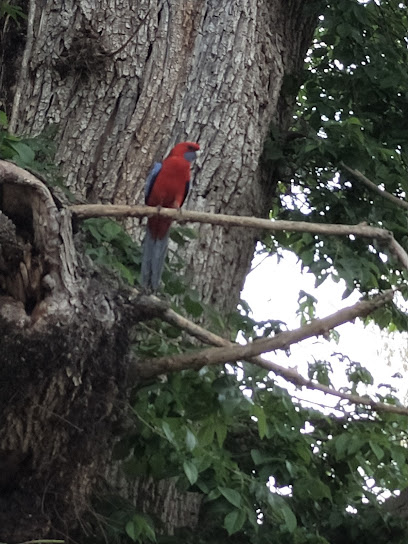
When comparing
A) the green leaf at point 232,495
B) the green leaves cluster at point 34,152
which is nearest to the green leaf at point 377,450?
the green leaf at point 232,495

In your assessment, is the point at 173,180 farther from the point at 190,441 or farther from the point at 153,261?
the point at 190,441

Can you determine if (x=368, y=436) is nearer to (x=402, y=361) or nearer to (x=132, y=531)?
(x=132, y=531)

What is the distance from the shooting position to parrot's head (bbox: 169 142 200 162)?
4152mm

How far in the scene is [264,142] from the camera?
4551 mm

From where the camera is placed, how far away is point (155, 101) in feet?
13.9

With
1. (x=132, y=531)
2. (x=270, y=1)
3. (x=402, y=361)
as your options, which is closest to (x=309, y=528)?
(x=132, y=531)

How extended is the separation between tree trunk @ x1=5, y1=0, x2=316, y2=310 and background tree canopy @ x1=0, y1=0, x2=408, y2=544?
0.22 metres

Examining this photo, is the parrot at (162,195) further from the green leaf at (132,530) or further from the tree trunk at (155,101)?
the green leaf at (132,530)

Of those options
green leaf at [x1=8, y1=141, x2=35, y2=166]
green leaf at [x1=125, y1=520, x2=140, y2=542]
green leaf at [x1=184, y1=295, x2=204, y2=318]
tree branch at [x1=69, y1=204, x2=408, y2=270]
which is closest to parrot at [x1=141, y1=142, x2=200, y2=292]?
green leaf at [x1=184, y1=295, x2=204, y2=318]

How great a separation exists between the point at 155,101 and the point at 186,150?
10.6 inches

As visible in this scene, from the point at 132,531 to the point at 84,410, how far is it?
446mm

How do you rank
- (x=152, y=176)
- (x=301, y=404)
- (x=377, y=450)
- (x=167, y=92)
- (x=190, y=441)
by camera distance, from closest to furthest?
(x=190, y=441)
(x=377, y=450)
(x=301, y=404)
(x=152, y=176)
(x=167, y=92)

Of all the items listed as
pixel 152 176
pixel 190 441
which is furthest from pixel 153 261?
pixel 190 441

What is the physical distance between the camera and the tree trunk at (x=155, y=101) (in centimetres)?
412
